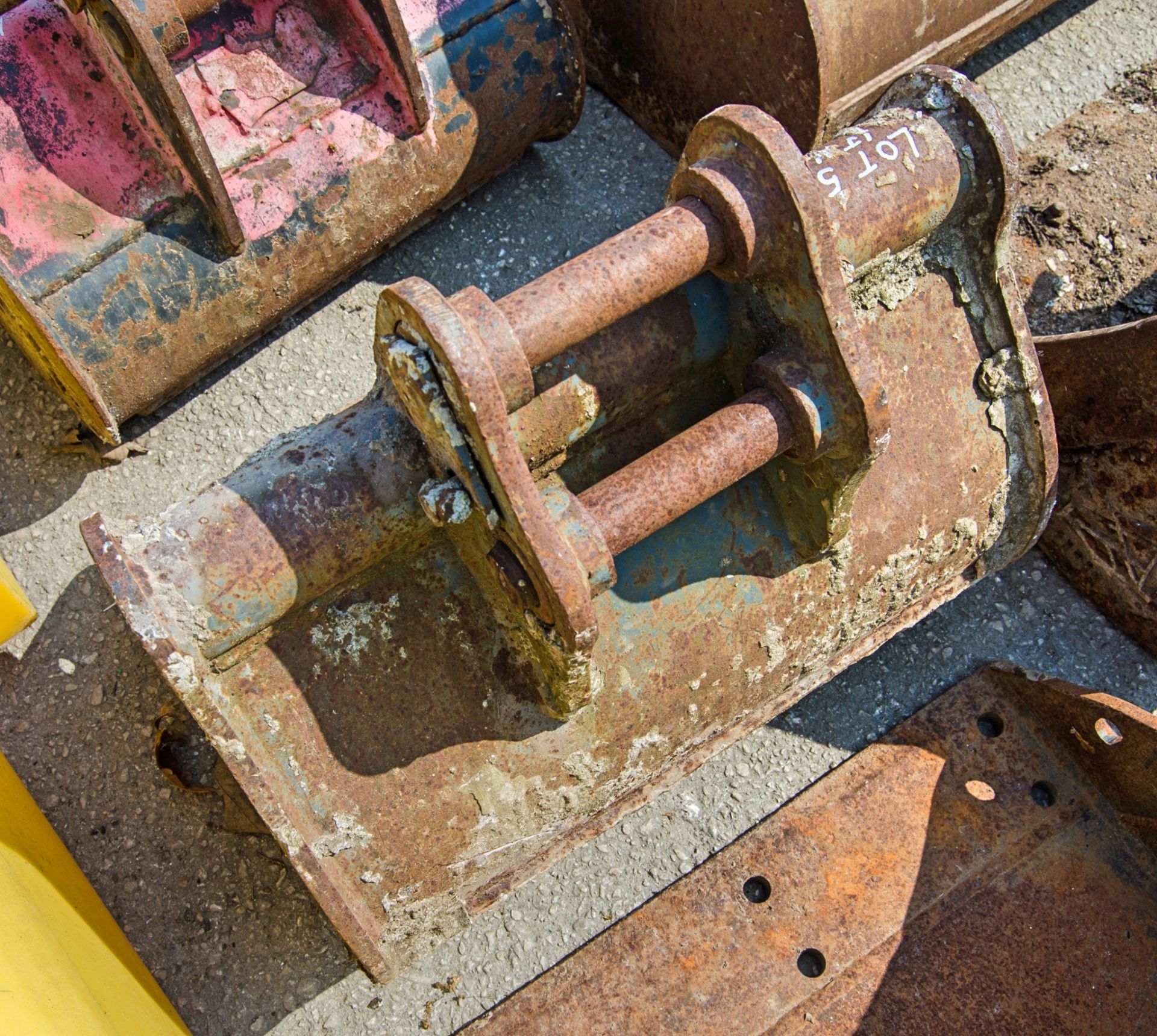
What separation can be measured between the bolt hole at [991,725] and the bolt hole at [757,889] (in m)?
0.72

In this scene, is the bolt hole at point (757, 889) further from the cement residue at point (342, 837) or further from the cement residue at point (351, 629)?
the cement residue at point (351, 629)

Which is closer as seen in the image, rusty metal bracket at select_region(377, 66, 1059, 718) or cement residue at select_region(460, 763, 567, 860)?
rusty metal bracket at select_region(377, 66, 1059, 718)

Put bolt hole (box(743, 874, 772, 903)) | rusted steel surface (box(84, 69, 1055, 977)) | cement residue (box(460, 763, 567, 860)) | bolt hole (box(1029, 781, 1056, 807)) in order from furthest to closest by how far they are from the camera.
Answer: bolt hole (box(1029, 781, 1056, 807)) < bolt hole (box(743, 874, 772, 903)) < cement residue (box(460, 763, 567, 860)) < rusted steel surface (box(84, 69, 1055, 977))

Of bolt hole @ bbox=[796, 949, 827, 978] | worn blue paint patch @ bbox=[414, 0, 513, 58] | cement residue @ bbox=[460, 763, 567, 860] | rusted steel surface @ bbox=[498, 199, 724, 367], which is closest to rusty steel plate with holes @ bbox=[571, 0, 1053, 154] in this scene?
worn blue paint patch @ bbox=[414, 0, 513, 58]

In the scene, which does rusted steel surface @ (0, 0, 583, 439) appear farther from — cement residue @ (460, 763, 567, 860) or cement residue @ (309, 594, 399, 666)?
cement residue @ (460, 763, 567, 860)

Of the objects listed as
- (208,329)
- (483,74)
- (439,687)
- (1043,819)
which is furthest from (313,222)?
(1043,819)

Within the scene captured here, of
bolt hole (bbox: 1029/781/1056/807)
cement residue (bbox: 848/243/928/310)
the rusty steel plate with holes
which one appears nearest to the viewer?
cement residue (bbox: 848/243/928/310)

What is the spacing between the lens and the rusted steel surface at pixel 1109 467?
2402 mm

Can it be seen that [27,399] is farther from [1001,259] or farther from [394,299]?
[1001,259]

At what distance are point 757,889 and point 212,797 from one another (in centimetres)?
144

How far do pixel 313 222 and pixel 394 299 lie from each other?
1254mm

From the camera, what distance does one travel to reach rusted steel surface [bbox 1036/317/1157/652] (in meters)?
2.40

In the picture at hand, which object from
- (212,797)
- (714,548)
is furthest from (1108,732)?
(212,797)

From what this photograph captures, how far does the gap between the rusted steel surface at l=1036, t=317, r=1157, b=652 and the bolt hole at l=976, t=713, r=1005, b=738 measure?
20.9 inches
